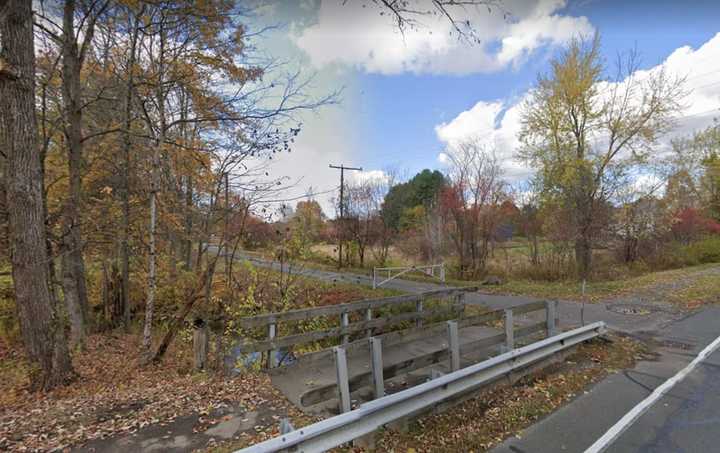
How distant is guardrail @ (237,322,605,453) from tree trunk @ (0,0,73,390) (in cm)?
402

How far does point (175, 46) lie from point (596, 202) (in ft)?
48.2

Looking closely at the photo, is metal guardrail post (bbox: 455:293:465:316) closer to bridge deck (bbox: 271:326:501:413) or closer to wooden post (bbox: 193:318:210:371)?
bridge deck (bbox: 271:326:501:413)

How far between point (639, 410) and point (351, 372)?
10.4 feet

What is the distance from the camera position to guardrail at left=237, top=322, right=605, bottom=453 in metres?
2.09

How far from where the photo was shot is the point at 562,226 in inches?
526

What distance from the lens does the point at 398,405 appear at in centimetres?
273

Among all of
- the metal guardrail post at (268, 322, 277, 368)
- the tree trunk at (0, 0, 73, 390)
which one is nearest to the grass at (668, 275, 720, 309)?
the metal guardrail post at (268, 322, 277, 368)

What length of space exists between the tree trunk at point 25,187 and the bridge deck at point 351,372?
295cm

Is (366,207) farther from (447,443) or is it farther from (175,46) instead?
(447,443)

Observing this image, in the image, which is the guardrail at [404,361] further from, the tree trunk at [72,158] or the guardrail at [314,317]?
the tree trunk at [72,158]

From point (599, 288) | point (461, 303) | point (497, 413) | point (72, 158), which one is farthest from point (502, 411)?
point (599, 288)

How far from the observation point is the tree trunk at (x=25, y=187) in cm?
375

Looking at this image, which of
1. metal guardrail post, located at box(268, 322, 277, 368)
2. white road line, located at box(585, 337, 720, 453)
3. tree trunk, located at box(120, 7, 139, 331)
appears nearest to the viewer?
white road line, located at box(585, 337, 720, 453)

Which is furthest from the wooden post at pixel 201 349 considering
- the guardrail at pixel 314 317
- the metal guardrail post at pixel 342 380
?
the metal guardrail post at pixel 342 380
